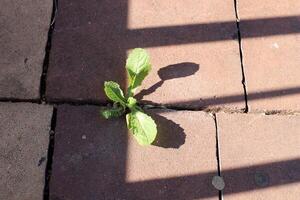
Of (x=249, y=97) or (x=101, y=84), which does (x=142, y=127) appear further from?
(x=249, y=97)

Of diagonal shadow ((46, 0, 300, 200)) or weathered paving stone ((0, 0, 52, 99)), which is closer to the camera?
diagonal shadow ((46, 0, 300, 200))

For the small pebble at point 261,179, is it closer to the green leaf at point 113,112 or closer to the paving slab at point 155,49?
the paving slab at point 155,49

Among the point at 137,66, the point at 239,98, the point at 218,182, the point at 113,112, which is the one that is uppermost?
the point at 137,66

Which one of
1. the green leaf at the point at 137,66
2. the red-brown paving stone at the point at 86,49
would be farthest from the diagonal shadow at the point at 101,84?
the green leaf at the point at 137,66

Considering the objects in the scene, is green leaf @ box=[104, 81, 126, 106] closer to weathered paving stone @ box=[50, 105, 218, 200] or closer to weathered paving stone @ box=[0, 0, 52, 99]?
weathered paving stone @ box=[50, 105, 218, 200]

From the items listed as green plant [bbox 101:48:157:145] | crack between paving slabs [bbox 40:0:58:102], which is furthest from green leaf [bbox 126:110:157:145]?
crack between paving slabs [bbox 40:0:58:102]

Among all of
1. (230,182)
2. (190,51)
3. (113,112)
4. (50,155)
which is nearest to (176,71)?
(190,51)

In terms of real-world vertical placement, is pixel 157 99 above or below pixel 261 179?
above

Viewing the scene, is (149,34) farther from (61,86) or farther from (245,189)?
(245,189)

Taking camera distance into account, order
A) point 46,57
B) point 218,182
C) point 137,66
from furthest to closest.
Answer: point 46,57 → point 137,66 → point 218,182
